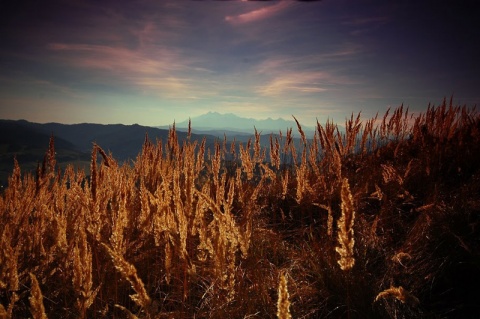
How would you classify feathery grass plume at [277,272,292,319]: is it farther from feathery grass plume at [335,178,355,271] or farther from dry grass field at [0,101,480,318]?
feathery grass plume at [335,178,355,271]

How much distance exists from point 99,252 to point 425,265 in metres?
2.49

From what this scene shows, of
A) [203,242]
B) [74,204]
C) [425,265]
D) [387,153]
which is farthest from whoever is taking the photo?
[387,153]

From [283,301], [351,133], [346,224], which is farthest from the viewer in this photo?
[351,133]

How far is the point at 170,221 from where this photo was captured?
1.51m

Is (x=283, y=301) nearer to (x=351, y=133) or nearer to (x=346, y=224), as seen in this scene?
(x=346, y=224)

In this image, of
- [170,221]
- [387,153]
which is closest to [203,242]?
[170,221]

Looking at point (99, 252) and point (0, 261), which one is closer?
point (0, 261)

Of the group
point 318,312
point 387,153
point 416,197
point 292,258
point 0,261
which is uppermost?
point 387,153

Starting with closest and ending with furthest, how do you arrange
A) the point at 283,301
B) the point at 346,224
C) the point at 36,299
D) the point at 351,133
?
the point at 283,301
the point at 36,299
the point at 346,224
the point at 351,133

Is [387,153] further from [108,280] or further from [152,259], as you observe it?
[108,280]

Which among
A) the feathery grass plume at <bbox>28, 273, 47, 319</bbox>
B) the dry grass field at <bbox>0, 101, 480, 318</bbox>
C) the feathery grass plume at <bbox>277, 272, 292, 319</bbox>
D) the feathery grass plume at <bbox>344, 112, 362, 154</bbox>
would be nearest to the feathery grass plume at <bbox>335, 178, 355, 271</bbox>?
the dry grass field at <bbox>0, 101, 480, 318</bbox>

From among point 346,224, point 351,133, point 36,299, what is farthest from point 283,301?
point 351,133

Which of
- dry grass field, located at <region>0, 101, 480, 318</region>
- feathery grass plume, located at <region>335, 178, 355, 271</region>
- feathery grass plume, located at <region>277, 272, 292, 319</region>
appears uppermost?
feathery grass plume, located at <region>335, 178, 355, 271</region>

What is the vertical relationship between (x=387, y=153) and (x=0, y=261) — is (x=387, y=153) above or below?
above
